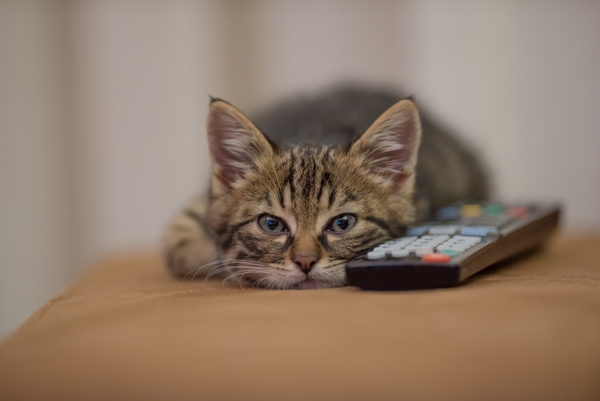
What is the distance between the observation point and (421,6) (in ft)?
5.99

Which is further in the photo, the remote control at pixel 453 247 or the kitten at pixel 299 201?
the kitten at pixel 299 201

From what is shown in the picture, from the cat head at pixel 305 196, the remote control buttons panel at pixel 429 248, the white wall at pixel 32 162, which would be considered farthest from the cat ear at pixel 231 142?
the white wall at pixel 32 162

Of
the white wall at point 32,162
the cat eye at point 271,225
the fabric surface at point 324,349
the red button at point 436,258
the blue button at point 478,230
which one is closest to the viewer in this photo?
the fabric surface at point 324,349

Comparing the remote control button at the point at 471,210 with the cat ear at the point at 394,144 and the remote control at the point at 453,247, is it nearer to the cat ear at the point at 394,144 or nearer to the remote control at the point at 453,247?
the remote control at the point at 453,247

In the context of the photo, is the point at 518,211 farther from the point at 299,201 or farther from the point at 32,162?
the point at 32,162

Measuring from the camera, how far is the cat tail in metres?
1.09

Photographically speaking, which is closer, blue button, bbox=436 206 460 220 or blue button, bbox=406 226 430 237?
blue button, bbox=406 226 430 237

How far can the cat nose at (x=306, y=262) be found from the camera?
898 mm

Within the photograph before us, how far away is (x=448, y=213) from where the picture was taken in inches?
45.6

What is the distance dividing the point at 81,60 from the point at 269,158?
1121 mm

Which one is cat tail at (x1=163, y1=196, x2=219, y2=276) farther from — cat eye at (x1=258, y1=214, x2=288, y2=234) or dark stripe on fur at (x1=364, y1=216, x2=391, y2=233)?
dark stripe on fur at (x1=364, y1=216, x2=391, y2=233)

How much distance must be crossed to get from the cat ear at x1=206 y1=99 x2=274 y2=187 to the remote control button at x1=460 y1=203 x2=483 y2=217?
1.41 ft

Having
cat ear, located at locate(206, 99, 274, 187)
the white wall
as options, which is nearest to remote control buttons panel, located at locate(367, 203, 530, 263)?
cat ear, located at locate(206, 99, 274, 187)

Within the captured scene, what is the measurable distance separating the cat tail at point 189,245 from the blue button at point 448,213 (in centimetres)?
49
